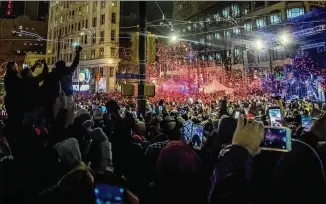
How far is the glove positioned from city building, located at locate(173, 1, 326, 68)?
31.5 meters

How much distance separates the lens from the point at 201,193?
341 centimetres

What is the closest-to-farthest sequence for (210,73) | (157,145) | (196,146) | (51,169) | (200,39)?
(51,169) < (157,145) < (196,146) < (210,73) < (200,39)

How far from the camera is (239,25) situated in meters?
57.1

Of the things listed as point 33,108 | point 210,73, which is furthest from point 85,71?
point 33,108

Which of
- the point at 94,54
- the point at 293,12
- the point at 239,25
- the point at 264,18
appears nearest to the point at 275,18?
the point at 293,12

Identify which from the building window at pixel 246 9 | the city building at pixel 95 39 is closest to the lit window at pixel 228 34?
the building window at pixel 246 9

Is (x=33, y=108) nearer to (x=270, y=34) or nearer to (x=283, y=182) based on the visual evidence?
(x=283, y=182)

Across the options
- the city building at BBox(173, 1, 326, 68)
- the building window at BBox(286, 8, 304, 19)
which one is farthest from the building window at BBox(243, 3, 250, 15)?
the building window at BBox(286, 8, 304, 19)

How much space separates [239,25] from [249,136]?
58.3 m

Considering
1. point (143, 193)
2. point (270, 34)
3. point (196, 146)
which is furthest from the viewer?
point (270, 34)

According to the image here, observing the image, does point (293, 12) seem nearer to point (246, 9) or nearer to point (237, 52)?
point (246, 9)

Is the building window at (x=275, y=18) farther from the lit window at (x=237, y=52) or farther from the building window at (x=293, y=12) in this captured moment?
the lit window at (x=237, y=52)

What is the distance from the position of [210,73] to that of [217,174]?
176 feet

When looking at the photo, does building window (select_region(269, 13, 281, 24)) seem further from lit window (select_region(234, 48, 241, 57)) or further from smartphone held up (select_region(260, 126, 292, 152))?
smartphone held up (select_region(260, 126, 292, 152))
